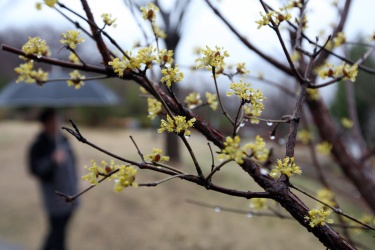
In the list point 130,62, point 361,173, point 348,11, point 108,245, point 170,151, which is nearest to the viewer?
point 130,62

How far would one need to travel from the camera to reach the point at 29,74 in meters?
1.18

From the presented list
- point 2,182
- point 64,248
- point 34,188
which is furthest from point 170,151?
point 64,248

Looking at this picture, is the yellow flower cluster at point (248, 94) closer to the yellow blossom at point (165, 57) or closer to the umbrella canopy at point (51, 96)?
the yellow blossom at point (165, 57)

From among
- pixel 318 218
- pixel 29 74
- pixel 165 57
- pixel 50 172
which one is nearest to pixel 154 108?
pixel 165 57

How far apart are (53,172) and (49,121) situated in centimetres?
52

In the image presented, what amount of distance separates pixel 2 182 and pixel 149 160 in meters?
7.44

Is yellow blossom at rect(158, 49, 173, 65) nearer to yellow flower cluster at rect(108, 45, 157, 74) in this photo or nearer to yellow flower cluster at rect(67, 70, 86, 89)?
yellow flower cluster at rect(108, 45, 157, 74)

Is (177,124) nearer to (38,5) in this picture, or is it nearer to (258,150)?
(258,150)

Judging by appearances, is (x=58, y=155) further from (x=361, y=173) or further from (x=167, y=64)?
(x=167, y=64)

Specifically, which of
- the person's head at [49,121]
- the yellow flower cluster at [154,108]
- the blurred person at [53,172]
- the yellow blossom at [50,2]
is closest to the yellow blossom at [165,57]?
the yellow flower cluster at [154,108]

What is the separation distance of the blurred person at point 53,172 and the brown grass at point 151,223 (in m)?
1.25

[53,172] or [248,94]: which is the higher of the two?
[53,172]

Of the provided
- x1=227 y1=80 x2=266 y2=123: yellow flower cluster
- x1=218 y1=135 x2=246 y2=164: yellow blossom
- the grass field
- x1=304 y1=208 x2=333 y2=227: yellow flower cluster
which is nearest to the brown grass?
the grass field

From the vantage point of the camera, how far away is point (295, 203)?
3.05 ft
